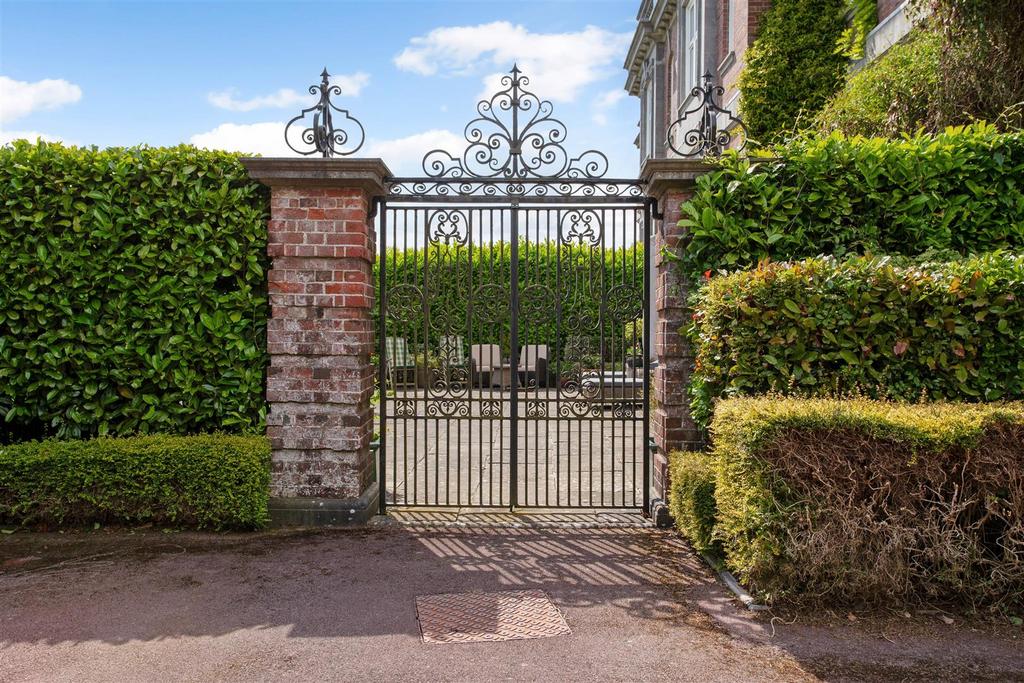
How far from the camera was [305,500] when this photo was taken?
5625 millimetres

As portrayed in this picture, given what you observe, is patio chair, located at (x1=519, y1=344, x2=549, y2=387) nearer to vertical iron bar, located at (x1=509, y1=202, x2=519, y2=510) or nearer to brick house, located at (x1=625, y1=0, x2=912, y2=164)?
vertical iron bar, located at (x1=509, y1=202, x2=519, y2=510)

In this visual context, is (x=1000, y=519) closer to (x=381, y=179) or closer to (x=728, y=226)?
(x=728, y=226)

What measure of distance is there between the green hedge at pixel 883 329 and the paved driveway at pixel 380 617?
153cm

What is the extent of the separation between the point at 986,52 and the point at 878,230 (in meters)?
3.04

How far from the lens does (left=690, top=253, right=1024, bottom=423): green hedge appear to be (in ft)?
14.9

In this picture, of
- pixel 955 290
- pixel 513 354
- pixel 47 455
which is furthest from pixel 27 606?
pixel 955 290

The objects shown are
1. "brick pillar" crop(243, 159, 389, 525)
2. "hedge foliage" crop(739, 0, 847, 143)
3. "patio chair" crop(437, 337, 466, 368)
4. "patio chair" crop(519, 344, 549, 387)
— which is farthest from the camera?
"hedge foliage" crop(739, 0, 847, 143)

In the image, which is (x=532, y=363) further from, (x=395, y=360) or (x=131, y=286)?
(x=131, y=286)

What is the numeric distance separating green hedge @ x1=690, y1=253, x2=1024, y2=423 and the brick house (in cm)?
485

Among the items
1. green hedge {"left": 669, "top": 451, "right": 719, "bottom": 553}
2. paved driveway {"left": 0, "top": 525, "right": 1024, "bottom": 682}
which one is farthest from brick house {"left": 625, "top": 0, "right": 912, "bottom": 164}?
paved driveway {"left": 0, "top": 525, "right": 1024, "bottom": 682}

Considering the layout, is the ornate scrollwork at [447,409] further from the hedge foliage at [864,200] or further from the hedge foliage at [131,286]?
the hedge foliage at [864,200]

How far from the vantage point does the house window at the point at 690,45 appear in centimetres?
1563

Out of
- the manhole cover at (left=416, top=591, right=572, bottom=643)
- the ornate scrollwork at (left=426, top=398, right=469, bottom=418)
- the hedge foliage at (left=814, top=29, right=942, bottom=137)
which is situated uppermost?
the hedge foliage at (left=814, top=29, right=942, bottom=137)

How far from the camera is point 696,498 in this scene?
4867 millimetres
